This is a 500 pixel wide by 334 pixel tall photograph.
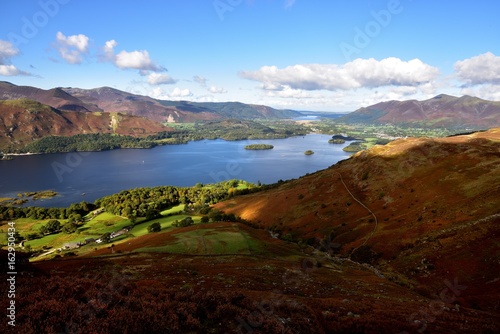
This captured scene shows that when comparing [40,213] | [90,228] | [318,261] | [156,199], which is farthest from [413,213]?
[40,213]

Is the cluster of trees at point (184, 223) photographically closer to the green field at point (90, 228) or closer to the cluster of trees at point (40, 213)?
the green field at point (90, 228)

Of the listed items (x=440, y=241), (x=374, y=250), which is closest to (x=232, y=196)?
(x=374, y=250)

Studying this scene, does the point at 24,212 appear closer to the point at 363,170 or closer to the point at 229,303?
the point at 363,170

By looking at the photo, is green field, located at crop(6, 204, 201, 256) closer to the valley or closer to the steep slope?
the valley

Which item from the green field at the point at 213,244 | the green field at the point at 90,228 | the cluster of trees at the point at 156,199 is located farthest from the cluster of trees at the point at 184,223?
the cluster of trees at the point at 156,199

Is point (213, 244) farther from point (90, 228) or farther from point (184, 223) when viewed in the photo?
point (90, 228)
